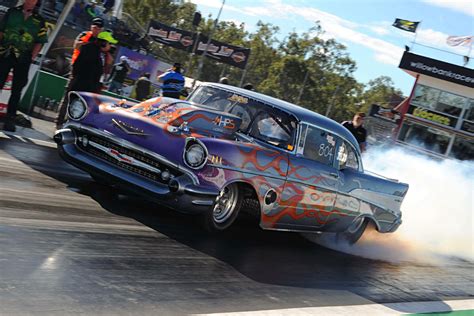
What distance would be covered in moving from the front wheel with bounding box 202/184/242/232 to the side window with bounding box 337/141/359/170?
172 centimetres

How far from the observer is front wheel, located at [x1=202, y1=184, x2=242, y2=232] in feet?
19.2

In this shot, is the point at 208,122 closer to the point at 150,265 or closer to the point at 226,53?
the point at 150,265

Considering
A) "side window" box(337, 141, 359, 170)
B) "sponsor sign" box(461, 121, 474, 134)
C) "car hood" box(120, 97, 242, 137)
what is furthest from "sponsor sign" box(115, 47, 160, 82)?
"sponsor sign" box(461, 121, 474, 134)

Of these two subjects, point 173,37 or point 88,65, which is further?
point 173,37

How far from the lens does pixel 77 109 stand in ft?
20.5

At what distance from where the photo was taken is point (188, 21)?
91625mm

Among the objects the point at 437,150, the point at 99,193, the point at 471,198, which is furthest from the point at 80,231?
the point at 437,150

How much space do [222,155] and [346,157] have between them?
2.27 metres

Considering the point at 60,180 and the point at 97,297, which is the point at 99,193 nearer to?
the point at 60,180

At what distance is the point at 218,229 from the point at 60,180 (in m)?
1.84

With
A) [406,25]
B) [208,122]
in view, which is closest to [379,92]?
[406,25]

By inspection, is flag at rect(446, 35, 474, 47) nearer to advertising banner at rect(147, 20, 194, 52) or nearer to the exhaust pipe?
advertising banner at rect(147, 20, 194, 52)

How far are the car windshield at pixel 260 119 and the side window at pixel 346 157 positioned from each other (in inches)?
36.8

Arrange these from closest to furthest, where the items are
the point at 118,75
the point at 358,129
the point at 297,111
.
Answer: the point at 297,111 → the point at 358,129 → the point at 118,75
